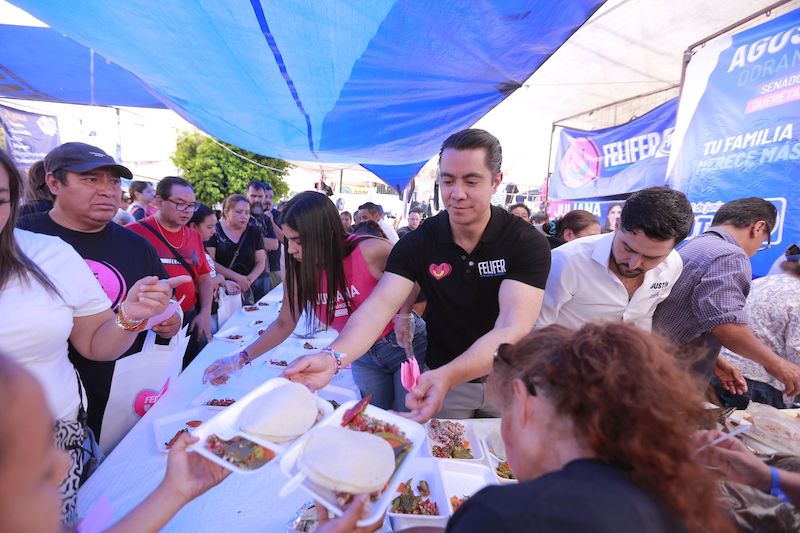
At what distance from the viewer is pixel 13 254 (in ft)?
4.23

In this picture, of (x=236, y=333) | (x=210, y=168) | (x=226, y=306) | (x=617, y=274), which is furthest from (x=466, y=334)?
(x=210, y=168)

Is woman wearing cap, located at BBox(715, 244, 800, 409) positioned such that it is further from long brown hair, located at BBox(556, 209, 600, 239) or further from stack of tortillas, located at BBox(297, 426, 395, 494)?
stack of tortillas, located at BBox(297, 426, 395, 494)

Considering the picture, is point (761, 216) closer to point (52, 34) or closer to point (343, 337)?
point (343, 337)

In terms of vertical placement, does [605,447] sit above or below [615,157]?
below

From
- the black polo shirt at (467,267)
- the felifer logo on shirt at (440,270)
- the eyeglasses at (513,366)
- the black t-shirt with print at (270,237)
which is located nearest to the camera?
the eyeglasses at (513,366)

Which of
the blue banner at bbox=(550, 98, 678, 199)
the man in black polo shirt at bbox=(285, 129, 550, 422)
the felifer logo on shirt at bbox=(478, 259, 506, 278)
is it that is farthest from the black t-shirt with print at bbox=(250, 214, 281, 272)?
the blue banner at bbox=(550, 98, 678, 199)

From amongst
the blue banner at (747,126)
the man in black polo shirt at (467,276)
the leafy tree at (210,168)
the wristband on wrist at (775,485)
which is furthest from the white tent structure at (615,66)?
the leafy tree at (210,168)

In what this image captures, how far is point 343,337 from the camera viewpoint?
178 centimetres

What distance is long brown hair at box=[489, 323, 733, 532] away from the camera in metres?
0.66

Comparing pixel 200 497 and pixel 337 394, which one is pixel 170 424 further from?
pixel 337 394

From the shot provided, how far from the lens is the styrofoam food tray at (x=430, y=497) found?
1.23 m

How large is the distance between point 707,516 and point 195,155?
15.7 m

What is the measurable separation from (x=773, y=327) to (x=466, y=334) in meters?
2.50

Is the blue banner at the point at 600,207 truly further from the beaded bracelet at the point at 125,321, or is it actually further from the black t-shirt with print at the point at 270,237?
the beaded bracelet at the point at 125,321
